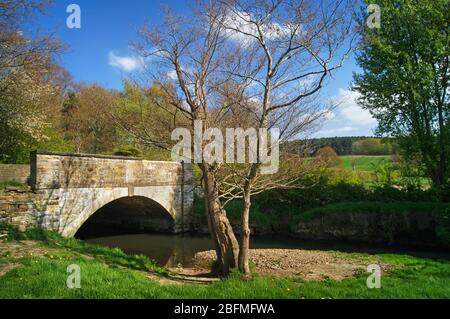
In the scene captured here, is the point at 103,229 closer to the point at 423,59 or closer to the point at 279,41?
the point at 279,41

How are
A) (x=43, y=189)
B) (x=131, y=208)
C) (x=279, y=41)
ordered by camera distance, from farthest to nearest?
(x=131, y=208)
(x=43, y=189)
(x=279, y=41)

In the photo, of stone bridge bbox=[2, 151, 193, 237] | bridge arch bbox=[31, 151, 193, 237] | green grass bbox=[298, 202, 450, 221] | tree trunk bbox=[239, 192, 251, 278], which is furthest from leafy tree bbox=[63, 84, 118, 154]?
tree trunk bbox=[239, 192, 251, 278]

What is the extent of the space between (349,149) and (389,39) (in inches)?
658

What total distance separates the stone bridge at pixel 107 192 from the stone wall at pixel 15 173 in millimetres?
224

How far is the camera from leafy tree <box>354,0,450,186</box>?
51.0ft

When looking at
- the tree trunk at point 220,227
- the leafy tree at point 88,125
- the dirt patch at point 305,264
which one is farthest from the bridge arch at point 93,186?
the leafy tree at point 88,125

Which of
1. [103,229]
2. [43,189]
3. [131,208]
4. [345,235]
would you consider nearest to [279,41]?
[43,189]

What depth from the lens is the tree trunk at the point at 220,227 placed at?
809 centimetres

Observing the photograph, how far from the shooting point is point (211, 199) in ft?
26.6

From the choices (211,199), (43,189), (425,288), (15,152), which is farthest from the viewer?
(15,152)

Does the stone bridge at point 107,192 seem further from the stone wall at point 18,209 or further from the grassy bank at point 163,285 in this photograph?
the grassy bank at point 163,285

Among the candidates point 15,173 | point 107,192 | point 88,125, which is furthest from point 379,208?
point 88,125

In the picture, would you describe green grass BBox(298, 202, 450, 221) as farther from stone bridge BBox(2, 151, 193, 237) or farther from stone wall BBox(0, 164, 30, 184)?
stone wall BBox(0, 164, 30, 184)
